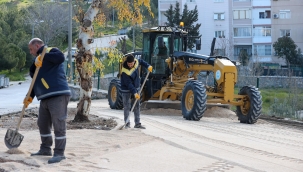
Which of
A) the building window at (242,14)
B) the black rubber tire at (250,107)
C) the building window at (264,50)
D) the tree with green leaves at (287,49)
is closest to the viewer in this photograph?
the black rubber tire at (250,107)

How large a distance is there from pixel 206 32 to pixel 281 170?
56.0 meters

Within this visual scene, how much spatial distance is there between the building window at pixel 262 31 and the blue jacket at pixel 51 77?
56.7m

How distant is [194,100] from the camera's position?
56.5ft

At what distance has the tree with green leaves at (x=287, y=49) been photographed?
56.7 meters

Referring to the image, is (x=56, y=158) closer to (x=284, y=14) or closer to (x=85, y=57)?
(x=85, y=57)

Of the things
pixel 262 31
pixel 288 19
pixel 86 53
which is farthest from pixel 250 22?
pixel 86 53

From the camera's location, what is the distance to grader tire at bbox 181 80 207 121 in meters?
17.1

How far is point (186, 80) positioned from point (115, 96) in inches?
139

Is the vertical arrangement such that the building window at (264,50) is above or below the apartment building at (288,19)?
below

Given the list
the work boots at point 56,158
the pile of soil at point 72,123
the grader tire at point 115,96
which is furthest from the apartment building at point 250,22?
the work boots at point 56,158

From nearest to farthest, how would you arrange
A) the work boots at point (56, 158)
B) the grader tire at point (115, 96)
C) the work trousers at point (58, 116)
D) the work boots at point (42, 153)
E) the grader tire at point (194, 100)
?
the work boots at point (56, 158) → the work trousers at point (58, 116) → the work boots at point (42, 153) → the grader tire at point (194, 100) → the grader tire at point (115, 96)

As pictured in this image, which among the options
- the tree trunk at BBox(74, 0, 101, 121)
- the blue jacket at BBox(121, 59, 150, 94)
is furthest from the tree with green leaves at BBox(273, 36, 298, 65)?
the blue jacket at BBox(121, 59, 150, 94)

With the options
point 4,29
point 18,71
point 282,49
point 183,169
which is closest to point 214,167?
point 183,169

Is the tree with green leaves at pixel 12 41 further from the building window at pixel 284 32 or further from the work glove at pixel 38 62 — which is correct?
the work glove at pixel 38 62
